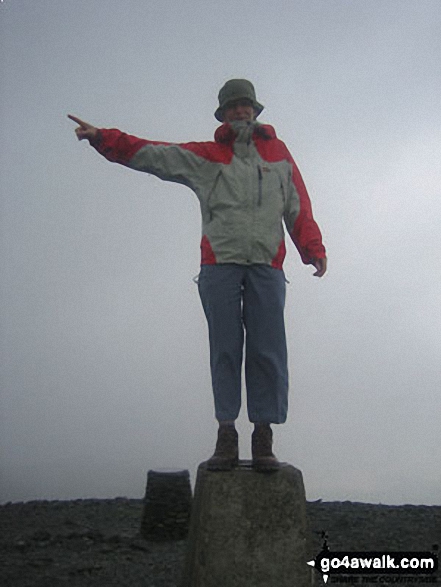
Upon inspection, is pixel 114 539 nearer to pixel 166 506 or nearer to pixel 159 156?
pixel 166 506

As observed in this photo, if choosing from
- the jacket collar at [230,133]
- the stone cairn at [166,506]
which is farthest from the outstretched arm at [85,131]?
the stone cairn at [166,506]

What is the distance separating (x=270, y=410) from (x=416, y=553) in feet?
11.1

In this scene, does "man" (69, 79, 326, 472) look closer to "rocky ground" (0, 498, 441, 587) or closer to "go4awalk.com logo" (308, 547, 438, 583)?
"go4awalk.com logo" (308, 547, 438, 583)

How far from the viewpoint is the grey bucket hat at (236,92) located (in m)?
4.36

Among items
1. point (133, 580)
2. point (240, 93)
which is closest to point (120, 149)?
point (240, 93)

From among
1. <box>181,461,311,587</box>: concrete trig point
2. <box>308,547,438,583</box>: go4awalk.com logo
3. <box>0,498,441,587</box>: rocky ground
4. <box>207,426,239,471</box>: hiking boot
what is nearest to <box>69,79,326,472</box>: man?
<box>207,426,239,471</box>: hiking boot

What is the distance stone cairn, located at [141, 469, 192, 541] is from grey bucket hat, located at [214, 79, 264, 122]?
15.5 feet

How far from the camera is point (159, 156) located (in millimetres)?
4336

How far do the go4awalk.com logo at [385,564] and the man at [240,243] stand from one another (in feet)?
6.47

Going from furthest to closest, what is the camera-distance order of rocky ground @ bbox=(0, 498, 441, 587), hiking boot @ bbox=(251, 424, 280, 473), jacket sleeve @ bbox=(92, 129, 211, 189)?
rocky ground @ bbox=(0, 498, 441, 587) < jacket sleeve @ bbox=(92, 129, 211, 189) < hiking boot @ bbox=(251, 424, 280, 473)

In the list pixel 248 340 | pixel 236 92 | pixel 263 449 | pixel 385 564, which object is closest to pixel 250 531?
pixel 263 449

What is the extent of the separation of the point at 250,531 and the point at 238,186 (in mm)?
2177

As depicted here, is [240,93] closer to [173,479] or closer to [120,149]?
[120,149]

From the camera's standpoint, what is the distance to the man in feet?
13.4
